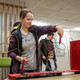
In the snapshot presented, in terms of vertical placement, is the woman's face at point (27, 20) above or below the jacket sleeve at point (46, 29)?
above

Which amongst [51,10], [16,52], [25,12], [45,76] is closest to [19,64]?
[16,52]

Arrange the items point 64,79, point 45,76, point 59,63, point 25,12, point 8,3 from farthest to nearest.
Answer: point 59,63
point 8,3
point 25,12
point 45,76
point 64,79

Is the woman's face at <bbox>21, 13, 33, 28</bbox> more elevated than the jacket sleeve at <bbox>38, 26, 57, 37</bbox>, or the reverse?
the woman's face at <bbox>21, 13, 33, 28</bbox>

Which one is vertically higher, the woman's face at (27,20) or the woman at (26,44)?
the woman's face at (27,20)

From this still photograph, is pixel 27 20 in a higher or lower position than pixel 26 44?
higher

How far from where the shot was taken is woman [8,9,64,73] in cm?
100

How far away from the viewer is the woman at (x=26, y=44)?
3.29 feet

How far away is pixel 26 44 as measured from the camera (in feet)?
3.33

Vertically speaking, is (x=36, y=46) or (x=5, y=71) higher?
(x=36, y=46)

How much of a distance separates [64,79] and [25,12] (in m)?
0.55

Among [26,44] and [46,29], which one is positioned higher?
[46,29]

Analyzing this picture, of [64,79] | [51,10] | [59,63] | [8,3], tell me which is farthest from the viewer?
[59,63]

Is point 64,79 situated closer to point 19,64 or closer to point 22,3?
point 19,64

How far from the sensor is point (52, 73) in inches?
34.7
